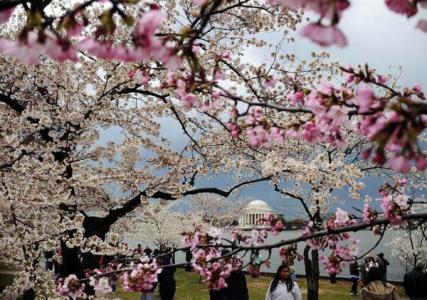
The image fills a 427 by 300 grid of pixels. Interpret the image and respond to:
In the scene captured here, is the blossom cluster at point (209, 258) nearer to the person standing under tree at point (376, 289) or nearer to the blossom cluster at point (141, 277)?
the blossom cluster at point (141, 277)

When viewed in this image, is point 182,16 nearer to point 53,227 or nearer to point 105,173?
point 105,173

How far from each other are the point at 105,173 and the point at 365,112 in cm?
742

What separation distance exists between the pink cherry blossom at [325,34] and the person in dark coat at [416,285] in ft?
11.4

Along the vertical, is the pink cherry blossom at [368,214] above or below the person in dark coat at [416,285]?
above

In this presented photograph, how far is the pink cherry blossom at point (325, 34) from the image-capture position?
1.30 m

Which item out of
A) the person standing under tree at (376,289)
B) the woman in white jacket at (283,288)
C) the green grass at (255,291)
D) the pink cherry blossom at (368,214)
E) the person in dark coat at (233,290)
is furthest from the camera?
the green grass at (255,291)

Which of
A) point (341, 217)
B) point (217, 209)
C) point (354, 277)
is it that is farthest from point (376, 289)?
point (217, 209)

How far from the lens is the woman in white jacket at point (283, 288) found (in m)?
6.91

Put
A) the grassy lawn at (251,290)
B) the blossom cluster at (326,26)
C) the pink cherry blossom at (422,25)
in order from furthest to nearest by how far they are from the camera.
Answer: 1. the grassy lawn at (251,290)
2. the pink cherry blossom at (422,25)
3. the blossom cluster at (326,26)

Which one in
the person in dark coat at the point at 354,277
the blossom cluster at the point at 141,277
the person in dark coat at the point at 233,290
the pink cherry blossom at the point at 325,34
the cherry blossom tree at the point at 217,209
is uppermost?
the cherry blossom tree at the point at 217,209

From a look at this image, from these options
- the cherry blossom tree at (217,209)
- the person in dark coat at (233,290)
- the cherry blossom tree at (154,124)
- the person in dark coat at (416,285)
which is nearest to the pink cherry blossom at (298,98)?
the cherry blossom tree at (154,124)

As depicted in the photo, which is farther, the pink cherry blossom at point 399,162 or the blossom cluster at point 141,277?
the blossom cluster at point 141,277

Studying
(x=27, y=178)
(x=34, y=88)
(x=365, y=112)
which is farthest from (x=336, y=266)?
(x=34, y=88)

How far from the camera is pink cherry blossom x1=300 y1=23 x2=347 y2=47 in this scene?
1.30 m
